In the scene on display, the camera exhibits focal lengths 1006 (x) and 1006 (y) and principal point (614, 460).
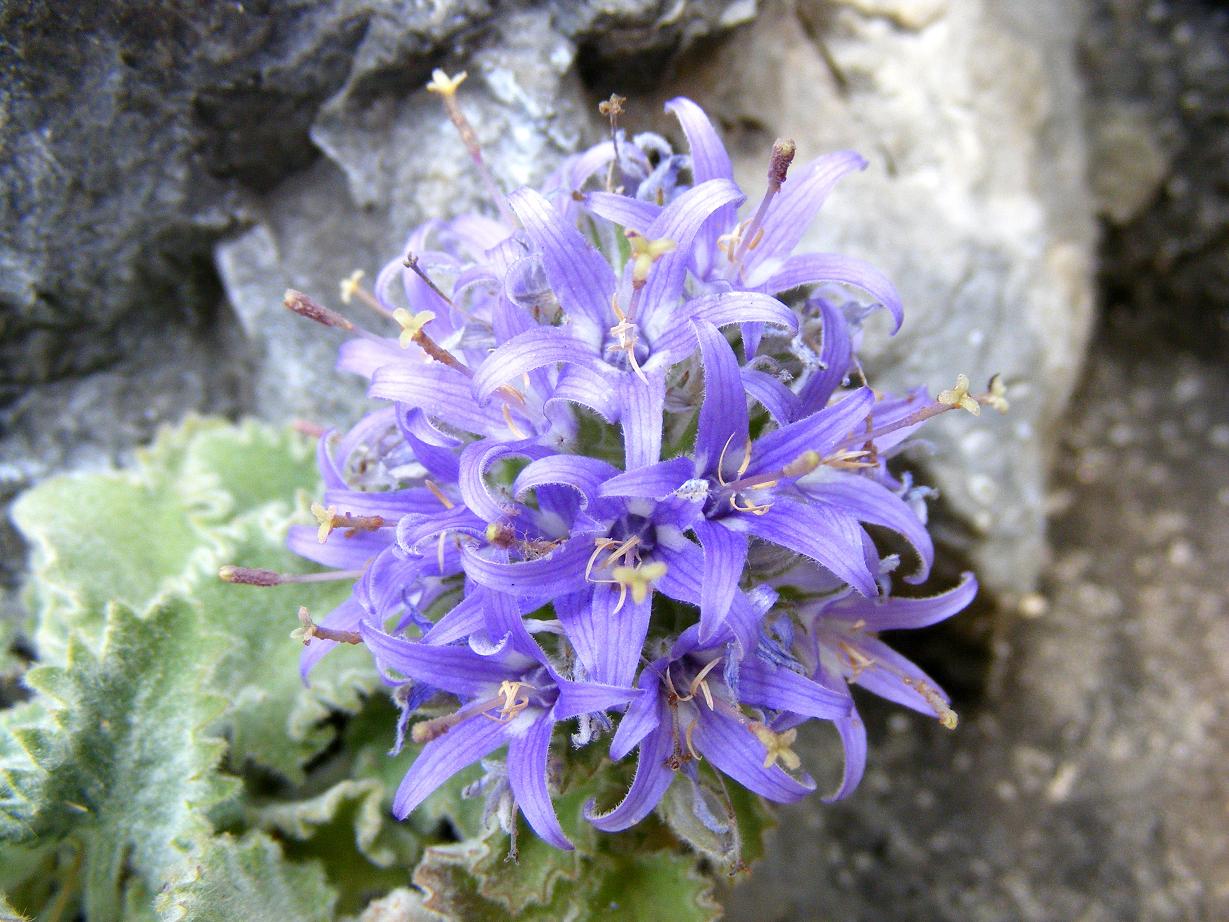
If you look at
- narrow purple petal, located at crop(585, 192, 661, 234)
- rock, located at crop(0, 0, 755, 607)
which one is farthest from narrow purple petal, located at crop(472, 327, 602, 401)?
rock, located at crop(0, 0, 755, 607)

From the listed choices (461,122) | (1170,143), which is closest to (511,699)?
(461,122)

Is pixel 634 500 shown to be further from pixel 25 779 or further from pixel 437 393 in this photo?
pixel 25 779

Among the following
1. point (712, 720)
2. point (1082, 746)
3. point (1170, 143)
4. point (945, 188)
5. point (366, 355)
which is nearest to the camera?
point (712, 720)

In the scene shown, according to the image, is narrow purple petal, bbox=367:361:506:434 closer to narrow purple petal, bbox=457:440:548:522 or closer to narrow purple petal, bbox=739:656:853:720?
narrow purple petal, bbox=457:440:548:522

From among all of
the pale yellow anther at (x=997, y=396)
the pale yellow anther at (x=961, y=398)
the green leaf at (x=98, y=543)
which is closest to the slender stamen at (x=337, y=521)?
the green leaf at (x=98, y=543)

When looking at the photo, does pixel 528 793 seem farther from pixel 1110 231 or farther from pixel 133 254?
A: pixel 1110 231

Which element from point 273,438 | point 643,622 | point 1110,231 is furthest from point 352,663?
point 1110,231
